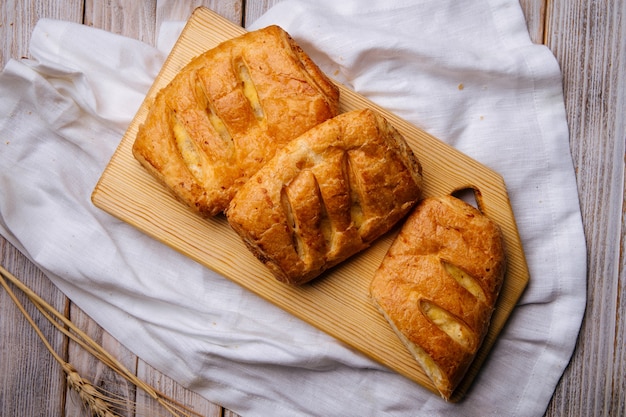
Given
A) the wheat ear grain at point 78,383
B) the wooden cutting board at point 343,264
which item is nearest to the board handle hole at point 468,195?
the wooden cutting board at point 343,264

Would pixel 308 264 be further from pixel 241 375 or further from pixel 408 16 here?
pixel 408 16

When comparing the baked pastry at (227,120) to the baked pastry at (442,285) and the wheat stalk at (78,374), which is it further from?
the wheat stalk at (78,374)

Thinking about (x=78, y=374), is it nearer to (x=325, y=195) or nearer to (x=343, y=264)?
(x=343, y=264)

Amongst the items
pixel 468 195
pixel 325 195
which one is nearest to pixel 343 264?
pixel 325 195

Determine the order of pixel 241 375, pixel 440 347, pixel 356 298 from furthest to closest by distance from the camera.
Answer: pixel 241 375
pixel 356 298
pixel 440 347

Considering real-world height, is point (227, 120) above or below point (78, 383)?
above

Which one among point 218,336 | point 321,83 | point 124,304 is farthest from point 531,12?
point 124,304
